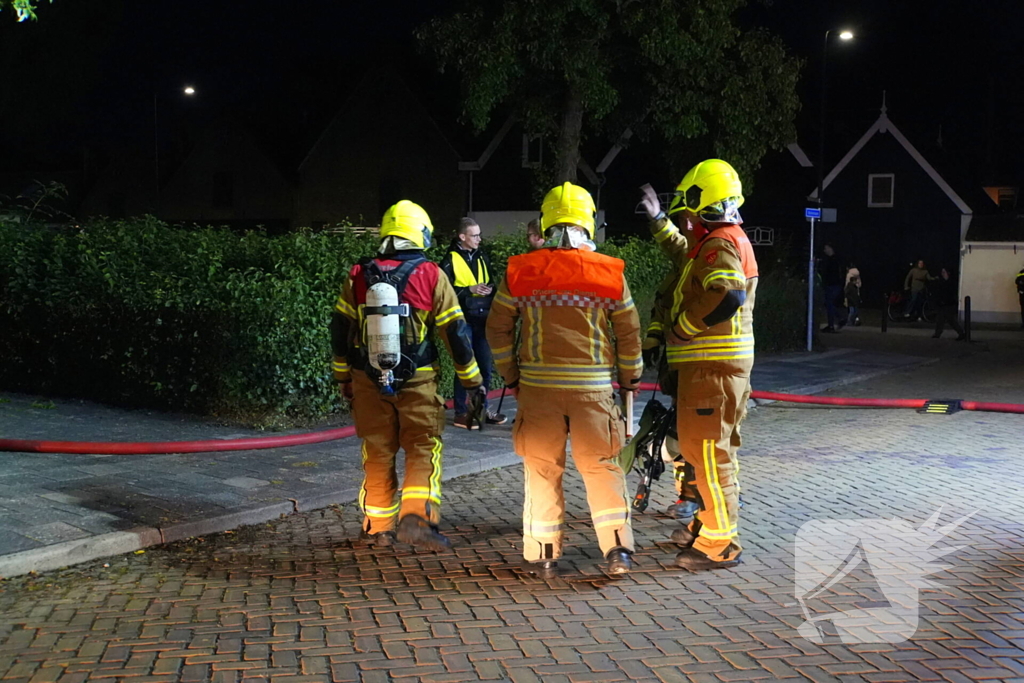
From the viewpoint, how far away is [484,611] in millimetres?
5008

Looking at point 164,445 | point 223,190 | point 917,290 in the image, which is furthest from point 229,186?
point 164,445

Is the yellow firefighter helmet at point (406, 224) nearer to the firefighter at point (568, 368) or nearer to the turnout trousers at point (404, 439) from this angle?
the firefighter at point (568, 368)

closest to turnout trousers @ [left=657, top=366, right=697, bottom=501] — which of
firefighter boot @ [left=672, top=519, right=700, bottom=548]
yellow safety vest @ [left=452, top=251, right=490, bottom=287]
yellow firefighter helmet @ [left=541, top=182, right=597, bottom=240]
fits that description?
firefighter boot @ [left=672, top=519, right=700, bottom=548]

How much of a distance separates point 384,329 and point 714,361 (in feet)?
6.16

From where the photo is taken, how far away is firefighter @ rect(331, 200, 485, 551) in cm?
588

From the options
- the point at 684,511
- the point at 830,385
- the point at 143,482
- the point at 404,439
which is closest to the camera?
the point at 404,439

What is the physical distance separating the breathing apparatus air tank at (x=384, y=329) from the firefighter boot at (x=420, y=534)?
2.68 feet

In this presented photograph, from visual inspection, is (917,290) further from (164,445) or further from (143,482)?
(143,482)

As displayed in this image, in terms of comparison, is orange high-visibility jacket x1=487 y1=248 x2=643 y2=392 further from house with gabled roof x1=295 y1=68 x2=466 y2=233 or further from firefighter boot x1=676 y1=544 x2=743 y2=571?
house with gabled roof x1=295 y1=68 x2=466 y2=233

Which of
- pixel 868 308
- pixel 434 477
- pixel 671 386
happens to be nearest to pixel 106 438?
pixel 434 477

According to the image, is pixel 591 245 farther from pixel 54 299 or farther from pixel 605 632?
pixel 54 299

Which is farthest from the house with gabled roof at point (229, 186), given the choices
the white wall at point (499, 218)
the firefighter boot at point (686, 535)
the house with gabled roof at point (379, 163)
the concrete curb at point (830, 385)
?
the firefighter boot at point (686, 535)

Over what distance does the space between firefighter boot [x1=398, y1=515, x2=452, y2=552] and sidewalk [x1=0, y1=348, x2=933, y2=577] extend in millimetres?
1343

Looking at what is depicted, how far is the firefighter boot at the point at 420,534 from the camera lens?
5.93m
